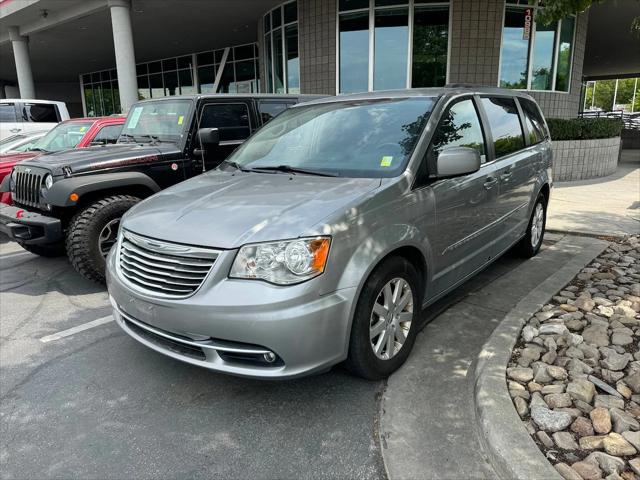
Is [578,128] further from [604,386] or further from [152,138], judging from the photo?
[604,386]

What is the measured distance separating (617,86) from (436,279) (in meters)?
84.6

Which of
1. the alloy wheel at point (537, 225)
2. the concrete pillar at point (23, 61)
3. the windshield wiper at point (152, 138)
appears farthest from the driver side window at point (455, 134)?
the concrete pillar at point (23, 61)

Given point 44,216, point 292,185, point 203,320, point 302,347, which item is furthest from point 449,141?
point 44,216

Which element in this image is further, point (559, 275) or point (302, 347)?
point (559, 275)

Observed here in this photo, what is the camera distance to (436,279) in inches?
142

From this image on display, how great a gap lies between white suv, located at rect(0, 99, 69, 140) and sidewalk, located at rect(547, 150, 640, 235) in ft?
38.8

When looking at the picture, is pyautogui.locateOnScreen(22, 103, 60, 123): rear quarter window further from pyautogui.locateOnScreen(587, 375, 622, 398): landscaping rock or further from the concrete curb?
pyautogui.locateOnScreen(587, 375, 622, 398): landscaping rock

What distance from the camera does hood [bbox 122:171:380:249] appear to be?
2.74m

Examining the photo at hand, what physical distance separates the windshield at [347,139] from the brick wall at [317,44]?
961cm

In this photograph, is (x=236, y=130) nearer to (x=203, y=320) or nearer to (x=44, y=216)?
(x=44, y=216)

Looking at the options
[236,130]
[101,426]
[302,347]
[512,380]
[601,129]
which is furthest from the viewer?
[601,129]

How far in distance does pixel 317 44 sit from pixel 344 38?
0.79 metres

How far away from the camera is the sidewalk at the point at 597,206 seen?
6996 millimetres

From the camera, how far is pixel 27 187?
5359mm
